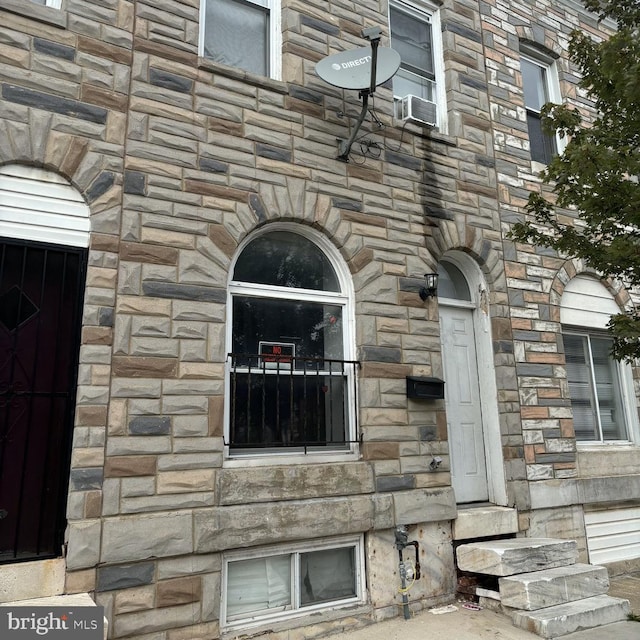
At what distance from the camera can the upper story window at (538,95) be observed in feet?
26.1

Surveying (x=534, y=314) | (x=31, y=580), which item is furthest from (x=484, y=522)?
(x=31, y=580)

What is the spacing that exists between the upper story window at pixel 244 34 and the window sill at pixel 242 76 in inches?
11.4


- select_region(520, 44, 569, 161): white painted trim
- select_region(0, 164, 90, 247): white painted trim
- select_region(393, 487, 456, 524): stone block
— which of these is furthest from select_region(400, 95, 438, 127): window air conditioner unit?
select_region(393, 487, 456, 524): stone block

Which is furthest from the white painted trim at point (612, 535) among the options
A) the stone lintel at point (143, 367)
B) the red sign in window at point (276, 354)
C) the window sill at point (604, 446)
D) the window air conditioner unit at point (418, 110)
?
the stone lintel at point (143, 367)

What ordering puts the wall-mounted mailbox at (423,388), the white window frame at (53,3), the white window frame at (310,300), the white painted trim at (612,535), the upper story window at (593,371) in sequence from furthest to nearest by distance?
the upper story window at (593,371) < the white painted trim at (612,535) < the wall-mounted mailbox at (423,388) < the white window frame at (310,300) < the white window frame at (53,3)

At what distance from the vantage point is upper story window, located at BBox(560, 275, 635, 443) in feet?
24.4

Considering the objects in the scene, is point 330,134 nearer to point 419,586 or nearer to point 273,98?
point 273,98

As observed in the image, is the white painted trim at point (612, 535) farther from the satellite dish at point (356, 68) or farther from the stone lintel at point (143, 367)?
the satellite dish at point (356, 68)

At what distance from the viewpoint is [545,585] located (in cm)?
488

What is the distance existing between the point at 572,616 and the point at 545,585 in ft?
1.06

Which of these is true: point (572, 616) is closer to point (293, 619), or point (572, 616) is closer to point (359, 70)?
point (293, 619)

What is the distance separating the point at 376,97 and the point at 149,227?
10.3 ft

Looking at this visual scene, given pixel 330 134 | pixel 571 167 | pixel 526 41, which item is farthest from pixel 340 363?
pixel 526 41

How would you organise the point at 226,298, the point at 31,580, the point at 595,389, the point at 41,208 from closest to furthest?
1. the point at 31,580
2. the point at 41,208
3. the point at 226,298
4. the point at 595,389
